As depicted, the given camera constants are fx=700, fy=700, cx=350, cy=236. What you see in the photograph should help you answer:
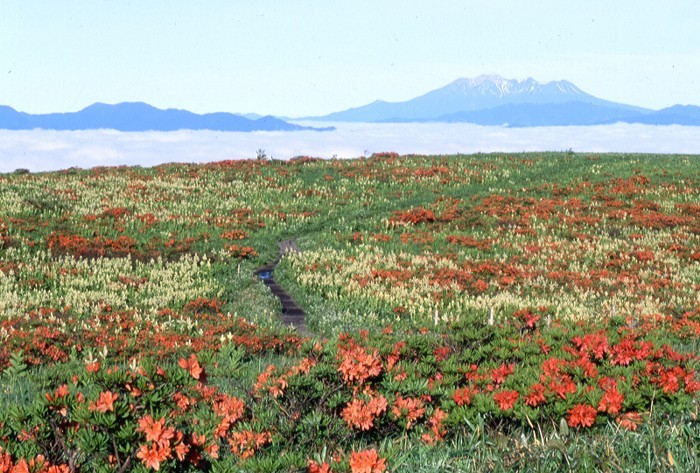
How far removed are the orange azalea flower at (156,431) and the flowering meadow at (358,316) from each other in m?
0.02

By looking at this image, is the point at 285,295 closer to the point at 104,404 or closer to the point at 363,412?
the point at 363,412

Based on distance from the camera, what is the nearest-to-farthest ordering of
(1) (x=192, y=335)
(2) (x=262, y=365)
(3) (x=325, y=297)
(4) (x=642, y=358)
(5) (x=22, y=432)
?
(5) (x=22, y=432) → (4) (x=642, y=358) → (2) (x=262, y=365) → (1) (x=192, y=335) → (3) (x=325, y=297)

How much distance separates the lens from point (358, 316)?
17.9 meters

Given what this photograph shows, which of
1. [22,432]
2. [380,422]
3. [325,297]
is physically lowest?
[325,297]

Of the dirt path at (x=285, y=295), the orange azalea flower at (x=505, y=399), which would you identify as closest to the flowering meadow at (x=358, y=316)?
the orange azalea flower at (x=505, y=399)

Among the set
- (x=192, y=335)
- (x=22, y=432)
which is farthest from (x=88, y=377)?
(x=192, y=335)

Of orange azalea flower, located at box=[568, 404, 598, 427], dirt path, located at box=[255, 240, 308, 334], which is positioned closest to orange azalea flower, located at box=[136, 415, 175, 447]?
orange azalea flower, located at box=[568, 404, 598, 427]

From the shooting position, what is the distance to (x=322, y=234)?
29156mm

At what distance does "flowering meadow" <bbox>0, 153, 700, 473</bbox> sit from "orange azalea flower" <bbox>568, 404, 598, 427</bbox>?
0.03m

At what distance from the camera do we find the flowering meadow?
16.9ft

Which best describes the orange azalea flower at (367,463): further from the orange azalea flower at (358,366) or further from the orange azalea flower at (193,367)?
the orange azalea flower at (358,366)

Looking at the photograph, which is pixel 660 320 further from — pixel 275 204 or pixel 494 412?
pixel 275 204

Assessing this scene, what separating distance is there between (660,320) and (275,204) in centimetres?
2283

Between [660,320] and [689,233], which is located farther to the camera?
[689,233]
